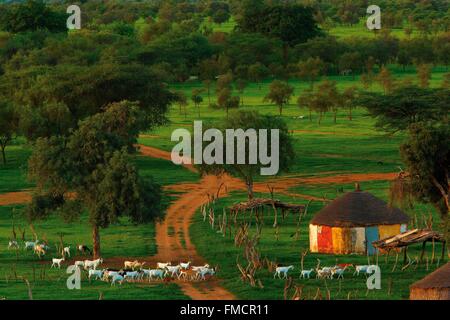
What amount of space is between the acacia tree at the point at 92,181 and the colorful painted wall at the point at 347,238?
732 centimetres

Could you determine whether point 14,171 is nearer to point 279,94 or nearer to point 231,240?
point 231,240

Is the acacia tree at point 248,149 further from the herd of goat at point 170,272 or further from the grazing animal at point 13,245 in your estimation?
the herd of goat at point 170,272

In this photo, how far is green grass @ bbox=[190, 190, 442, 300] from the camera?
49531 millimetres

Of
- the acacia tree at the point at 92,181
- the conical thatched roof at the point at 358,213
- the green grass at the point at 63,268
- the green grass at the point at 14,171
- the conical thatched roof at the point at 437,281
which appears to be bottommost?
the green grass at the point at 14,171

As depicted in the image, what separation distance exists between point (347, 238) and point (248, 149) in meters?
17.7

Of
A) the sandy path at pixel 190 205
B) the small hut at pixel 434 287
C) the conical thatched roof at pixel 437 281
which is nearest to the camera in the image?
the small hut at pixel 434 287

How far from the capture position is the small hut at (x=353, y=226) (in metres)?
60.4

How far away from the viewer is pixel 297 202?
249 ft

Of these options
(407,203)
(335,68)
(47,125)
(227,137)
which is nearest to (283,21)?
(335,68)

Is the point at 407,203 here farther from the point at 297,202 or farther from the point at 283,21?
the point at 283,21

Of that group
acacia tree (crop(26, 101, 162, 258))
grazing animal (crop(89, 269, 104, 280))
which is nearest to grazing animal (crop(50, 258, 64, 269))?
acacia tree (crop(26, 101, 162, 258))

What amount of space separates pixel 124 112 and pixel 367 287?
111 feet

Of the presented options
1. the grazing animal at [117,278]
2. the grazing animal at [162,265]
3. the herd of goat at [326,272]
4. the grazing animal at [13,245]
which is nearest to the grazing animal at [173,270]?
the grazing animal at [162,265]

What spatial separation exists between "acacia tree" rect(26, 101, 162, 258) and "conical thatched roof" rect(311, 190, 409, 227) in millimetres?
7632
